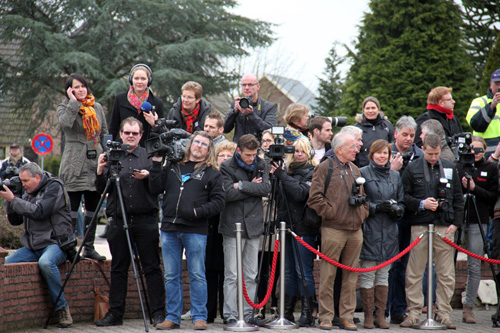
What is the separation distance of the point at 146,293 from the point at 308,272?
2015mm

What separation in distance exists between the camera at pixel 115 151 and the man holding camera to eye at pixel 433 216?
3.38 m

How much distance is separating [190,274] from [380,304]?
2262 millimetres

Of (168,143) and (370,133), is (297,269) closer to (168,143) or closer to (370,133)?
(168,143)

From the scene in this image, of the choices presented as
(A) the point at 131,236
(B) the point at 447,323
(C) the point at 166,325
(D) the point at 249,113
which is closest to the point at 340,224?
(B) the point at 447,323

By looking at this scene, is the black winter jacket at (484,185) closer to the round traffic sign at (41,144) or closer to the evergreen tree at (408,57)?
the evergreen tree at (408,57)

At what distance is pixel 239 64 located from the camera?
103 feet

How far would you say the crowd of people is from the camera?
7.42 metres

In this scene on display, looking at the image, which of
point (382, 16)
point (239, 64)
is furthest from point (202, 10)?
point (382, 16)

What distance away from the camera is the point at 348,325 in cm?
750


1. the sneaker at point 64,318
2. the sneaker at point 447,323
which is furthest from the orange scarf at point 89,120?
the sneaker at point 447,323

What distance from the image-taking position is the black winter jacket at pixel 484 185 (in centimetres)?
852

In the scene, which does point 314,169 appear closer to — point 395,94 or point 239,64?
point 395,94

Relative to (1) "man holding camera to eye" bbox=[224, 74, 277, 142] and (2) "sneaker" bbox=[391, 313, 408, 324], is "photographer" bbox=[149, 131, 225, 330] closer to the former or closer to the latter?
(1) "man holding camera to eye" bbox=[224, 74, 277, 142]

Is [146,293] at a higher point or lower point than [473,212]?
lower
